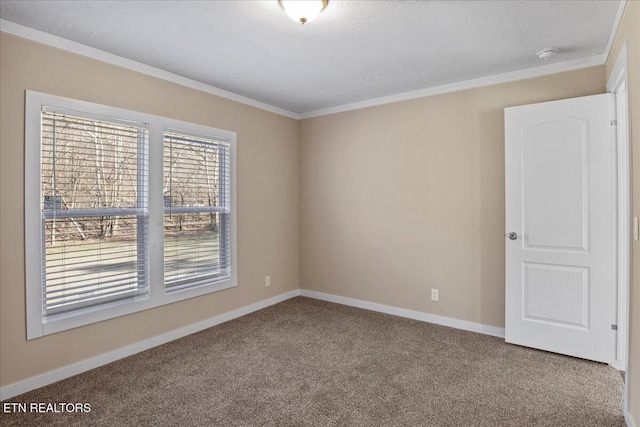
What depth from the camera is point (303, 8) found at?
2.10 metres

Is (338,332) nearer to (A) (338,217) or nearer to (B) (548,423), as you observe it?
(A) (338,217)

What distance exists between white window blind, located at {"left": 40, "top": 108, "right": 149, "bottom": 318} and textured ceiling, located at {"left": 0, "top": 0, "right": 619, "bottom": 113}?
679mm

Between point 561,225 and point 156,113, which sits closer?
point 561,225

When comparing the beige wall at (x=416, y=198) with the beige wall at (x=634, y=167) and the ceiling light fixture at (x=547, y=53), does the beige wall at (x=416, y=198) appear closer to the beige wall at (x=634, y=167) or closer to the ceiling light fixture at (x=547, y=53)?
the ceiling light fixture at (x=547, y=53)

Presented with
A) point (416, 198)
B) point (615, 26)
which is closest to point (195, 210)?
point (416, 198)

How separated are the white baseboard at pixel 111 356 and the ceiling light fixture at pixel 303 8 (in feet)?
9.47

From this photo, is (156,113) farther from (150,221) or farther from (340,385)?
(340,385)

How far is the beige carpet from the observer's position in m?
2.15

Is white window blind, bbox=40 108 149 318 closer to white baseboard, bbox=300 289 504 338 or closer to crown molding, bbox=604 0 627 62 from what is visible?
white baseboard, bbox=300 289 504 338

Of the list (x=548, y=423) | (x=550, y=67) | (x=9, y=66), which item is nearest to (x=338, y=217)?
(x=550, y=67)

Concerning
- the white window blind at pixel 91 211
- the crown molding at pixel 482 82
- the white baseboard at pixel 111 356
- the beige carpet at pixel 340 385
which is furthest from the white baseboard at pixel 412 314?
the crown molding at pixel 482 82

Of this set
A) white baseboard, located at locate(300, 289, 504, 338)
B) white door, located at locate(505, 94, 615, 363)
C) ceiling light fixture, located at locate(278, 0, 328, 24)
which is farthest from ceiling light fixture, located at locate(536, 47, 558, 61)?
white baseboard, located at locate(300, 289, 504, 338)

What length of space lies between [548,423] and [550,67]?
283 cm

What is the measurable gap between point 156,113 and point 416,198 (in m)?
2.76
